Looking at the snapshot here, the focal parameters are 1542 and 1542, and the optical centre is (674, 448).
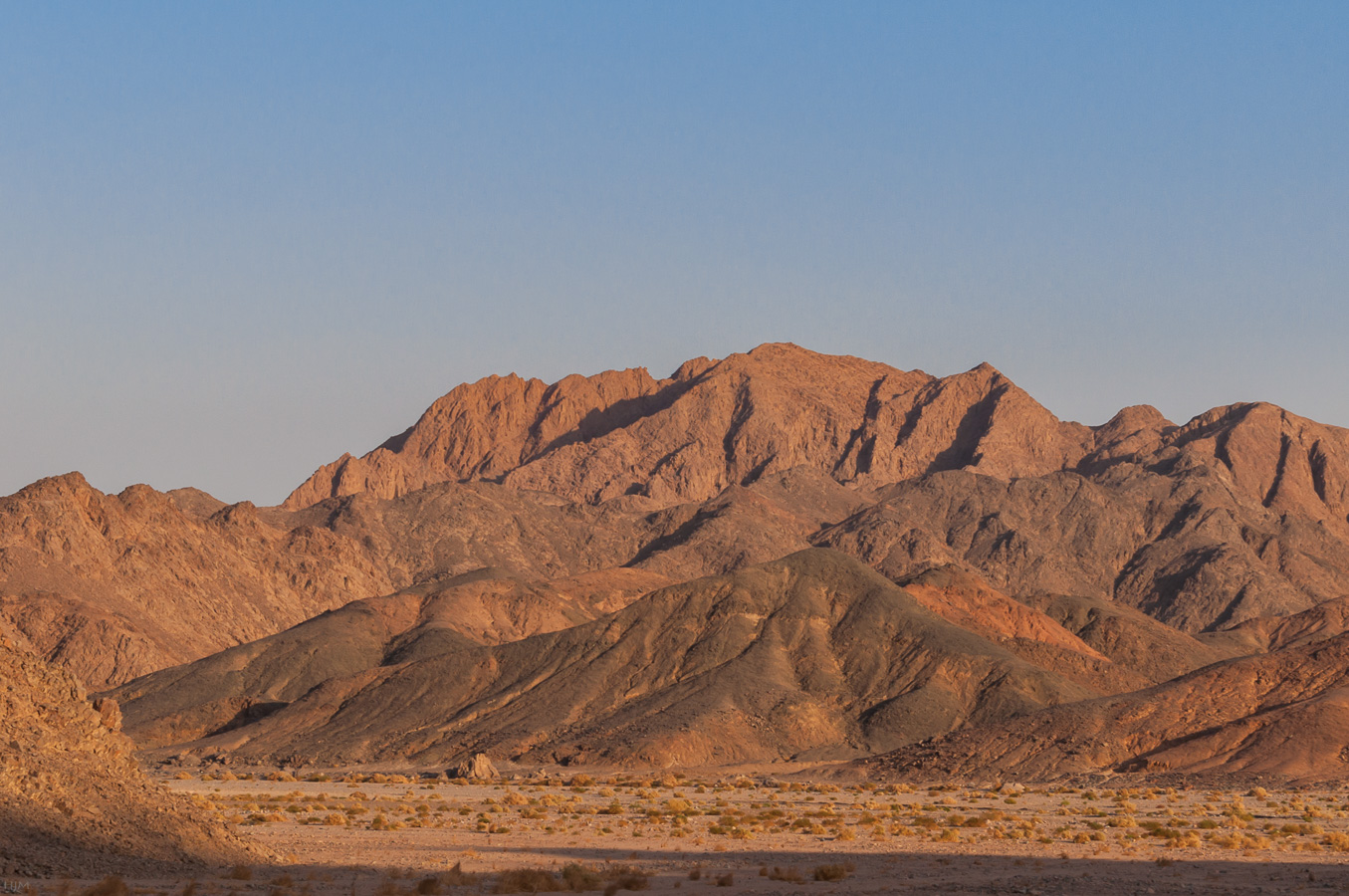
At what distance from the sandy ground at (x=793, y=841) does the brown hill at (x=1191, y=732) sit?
33.6 ft

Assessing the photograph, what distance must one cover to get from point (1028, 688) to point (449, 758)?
139ft

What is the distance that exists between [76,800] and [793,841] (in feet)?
70.9

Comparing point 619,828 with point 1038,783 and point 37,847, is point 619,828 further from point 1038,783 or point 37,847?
point 1038,783

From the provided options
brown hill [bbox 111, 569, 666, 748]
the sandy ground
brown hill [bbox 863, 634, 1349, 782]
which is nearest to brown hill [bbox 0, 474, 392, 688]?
brown hill [bbox 111, 569, 666, 748]

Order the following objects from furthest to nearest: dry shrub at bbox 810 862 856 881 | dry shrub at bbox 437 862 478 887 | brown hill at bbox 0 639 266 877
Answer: dry shrub at bbox 810 862 856 881 → dry shrub at bbox 437 862 478 887 → brown hill at bbox 0 639 266 877

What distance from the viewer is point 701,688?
113 m

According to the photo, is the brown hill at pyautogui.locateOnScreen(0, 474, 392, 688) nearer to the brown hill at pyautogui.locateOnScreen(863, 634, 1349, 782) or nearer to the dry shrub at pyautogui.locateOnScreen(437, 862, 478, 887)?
the brown hill at pyautogui.locateOnScreen(863, 634, 1349, 782)

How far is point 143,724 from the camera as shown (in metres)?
126

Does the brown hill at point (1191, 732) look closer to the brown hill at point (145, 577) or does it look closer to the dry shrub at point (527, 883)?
the dry shrub at point (527, 883)

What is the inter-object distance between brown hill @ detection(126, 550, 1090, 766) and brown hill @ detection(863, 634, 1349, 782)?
13.7 metres

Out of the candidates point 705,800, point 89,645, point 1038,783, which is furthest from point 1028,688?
point 89,645

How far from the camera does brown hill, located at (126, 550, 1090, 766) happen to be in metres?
106

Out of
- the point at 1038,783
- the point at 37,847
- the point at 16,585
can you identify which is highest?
the point at 16,585

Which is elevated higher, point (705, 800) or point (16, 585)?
point (16, 585)
